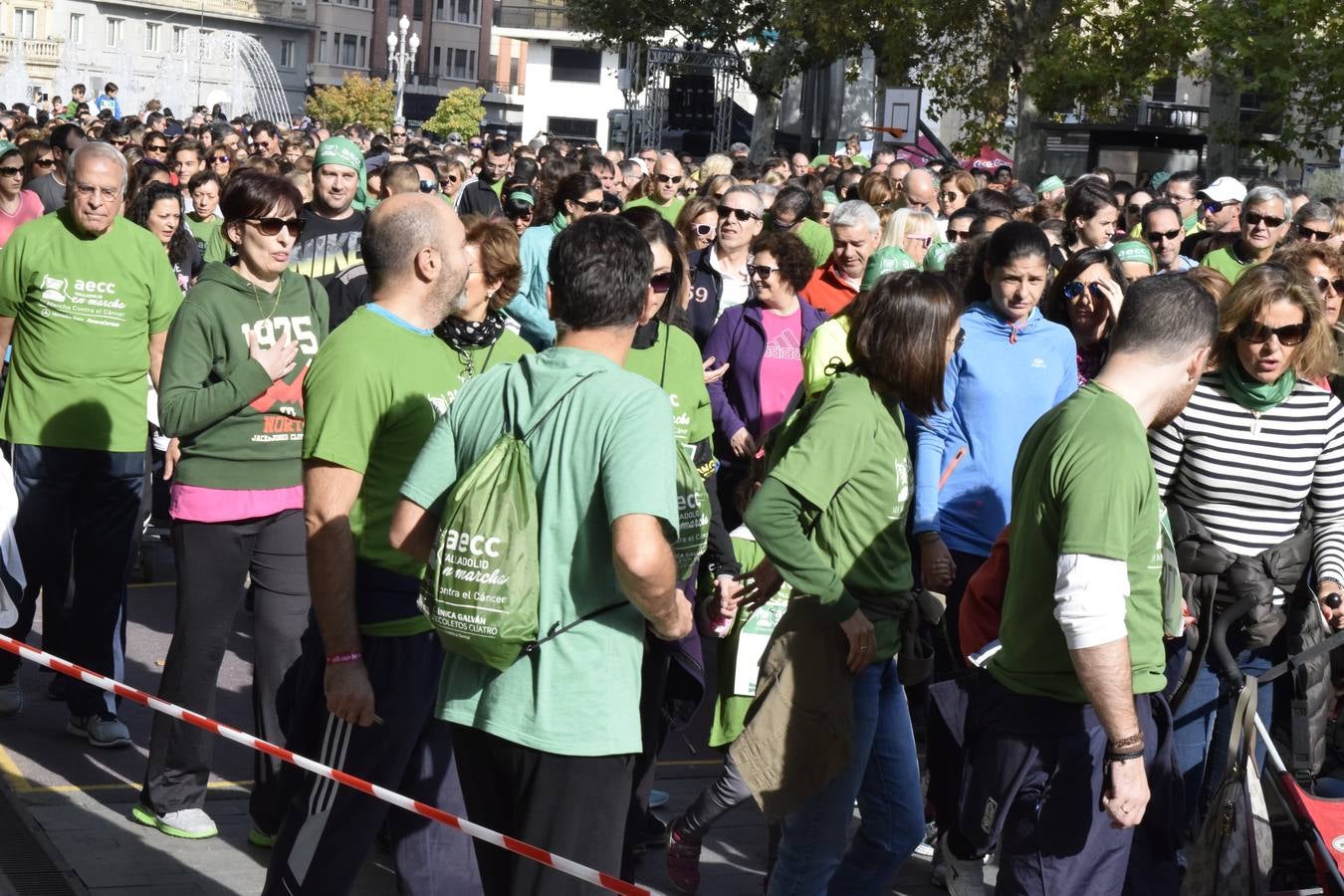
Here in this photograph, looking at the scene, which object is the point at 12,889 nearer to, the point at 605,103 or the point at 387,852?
the point at 387,852

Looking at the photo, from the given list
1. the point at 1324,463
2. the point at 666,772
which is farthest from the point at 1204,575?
the point at 666,772

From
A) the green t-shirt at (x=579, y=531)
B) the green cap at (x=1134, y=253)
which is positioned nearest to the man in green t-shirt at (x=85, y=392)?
the green t-shirt at (x=579, y=531)

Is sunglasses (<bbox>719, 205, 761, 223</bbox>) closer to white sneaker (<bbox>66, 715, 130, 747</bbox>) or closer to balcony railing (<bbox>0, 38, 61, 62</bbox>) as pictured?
white sneaker (<bbox>66, 715, 130, 747</bbox>)

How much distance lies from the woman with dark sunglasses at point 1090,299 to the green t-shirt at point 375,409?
10.3ft

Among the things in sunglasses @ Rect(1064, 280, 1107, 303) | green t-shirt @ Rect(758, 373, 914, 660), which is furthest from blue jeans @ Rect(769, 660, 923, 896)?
sunglasses @ Rect(1064, 280, 1107, 303)

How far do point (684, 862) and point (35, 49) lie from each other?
9770cm

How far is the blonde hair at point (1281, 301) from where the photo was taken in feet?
16.0

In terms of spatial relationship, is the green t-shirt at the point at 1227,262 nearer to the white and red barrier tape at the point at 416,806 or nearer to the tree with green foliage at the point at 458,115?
the white and red barrier tape at the point at 416,806

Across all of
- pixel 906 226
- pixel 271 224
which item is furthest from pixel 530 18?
pixel 271 224

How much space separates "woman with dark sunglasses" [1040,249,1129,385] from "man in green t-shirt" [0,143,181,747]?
11.0 ft

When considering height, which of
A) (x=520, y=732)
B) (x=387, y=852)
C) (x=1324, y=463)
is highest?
(x=1324, y=463)

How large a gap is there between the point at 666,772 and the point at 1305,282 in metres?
2.90

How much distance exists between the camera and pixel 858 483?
4.25 meters

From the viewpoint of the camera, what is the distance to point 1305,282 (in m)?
5.02
